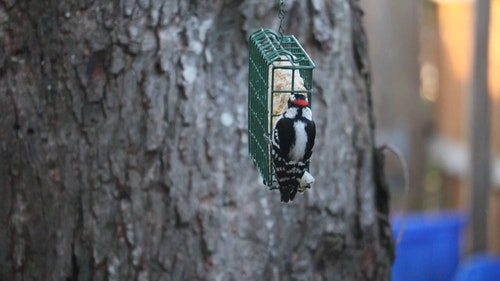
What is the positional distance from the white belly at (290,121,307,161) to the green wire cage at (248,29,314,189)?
0.15m

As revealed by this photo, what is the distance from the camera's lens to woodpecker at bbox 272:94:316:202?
2.30 m

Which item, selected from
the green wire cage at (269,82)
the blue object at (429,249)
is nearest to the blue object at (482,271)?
the blue object at (429,249)

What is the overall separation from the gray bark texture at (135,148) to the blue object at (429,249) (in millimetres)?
2838

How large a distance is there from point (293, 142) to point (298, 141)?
0.04ft

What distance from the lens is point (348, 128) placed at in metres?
3.35

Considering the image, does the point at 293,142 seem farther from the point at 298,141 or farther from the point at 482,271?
the point at 482,271

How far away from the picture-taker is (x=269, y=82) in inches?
102

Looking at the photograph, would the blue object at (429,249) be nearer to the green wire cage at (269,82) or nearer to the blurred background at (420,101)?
the blurred background at (420,101)

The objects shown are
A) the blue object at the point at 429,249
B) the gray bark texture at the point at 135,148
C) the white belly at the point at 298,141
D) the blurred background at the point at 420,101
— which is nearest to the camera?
the white belly at the point at 298,141

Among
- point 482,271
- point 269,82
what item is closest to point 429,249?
point 482,271

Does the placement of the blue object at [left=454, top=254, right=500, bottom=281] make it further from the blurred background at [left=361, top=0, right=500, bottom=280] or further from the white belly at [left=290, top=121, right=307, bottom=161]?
the white belly at [left=290, top=121, right=307, bottom=161]

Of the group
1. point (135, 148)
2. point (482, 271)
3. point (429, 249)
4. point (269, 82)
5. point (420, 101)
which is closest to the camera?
point (269, 82)

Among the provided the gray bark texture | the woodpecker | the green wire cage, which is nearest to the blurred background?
the gray bark texture

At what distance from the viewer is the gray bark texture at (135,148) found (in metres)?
3.06
